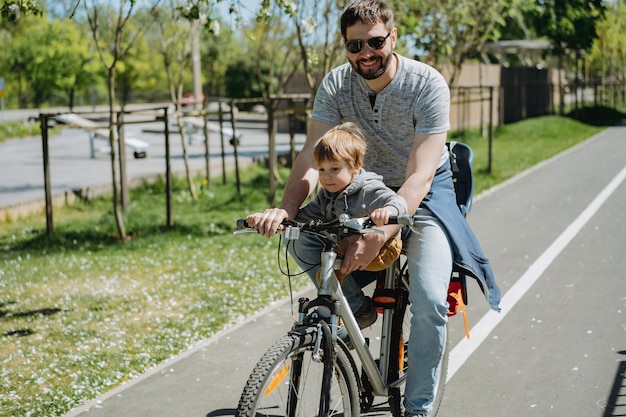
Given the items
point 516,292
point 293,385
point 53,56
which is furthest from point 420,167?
point 53,56

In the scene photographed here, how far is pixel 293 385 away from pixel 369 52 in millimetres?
1522

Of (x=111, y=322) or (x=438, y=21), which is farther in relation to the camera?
(x=438, y=21)

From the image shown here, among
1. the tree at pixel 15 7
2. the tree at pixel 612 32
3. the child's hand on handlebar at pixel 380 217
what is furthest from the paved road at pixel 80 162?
the tree at pixel 612 32

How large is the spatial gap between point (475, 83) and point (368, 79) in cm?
2920

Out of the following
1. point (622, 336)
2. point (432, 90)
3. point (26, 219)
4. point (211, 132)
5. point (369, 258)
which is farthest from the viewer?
point (211, 132)

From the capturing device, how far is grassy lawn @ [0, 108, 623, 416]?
5934 mm

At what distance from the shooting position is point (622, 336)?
6297 millimetres

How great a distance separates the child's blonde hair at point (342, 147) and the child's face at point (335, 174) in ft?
0.06

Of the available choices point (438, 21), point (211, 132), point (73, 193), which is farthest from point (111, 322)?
point (211, 132)

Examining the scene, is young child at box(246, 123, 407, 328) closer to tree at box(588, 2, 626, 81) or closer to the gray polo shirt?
the gray polo shirt

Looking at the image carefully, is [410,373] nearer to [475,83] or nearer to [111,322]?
[111,322]

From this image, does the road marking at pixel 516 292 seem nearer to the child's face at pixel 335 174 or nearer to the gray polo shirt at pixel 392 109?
the gray polo shirt at pixel 392 109

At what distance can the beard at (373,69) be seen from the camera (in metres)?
4.05

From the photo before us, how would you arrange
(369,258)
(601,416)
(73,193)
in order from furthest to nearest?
1. (73,193)
2. (601,416)
3. (369,258)
